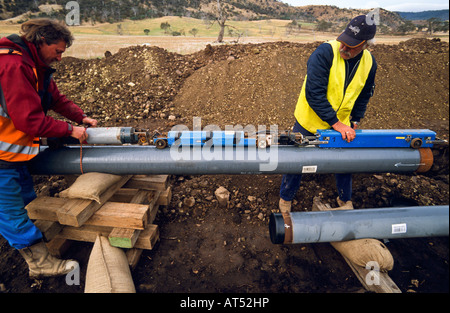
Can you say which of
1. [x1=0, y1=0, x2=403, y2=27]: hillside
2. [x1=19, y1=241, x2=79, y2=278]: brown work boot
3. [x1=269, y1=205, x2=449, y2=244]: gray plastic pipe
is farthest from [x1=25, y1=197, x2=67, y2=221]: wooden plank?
[x1=0, y1=0, x2=403, y2=27]: hillside

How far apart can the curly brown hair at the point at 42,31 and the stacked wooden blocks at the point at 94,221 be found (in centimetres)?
158

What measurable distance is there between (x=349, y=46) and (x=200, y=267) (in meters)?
2.90

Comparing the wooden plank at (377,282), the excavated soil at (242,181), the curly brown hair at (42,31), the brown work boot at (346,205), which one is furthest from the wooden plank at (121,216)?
the brown work boot at (346,205)

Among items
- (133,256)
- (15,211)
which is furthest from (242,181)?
(15,211)

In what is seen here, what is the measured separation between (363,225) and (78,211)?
9.38 ft

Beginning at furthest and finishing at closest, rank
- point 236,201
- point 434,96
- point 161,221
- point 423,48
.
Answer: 1. point 423,48
2. point 434,96
3. point 236,201
4. point 161,221

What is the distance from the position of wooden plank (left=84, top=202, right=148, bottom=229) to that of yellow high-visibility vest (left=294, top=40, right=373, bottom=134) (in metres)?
2.18

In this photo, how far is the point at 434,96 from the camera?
7691mm

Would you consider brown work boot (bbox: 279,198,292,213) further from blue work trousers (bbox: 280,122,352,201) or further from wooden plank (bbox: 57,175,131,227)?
wooden plank (bbox: 57,175,131,227)

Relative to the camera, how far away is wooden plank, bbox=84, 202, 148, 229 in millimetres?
2607

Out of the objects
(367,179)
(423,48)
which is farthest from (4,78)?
(423,48)

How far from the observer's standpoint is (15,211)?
237cm
